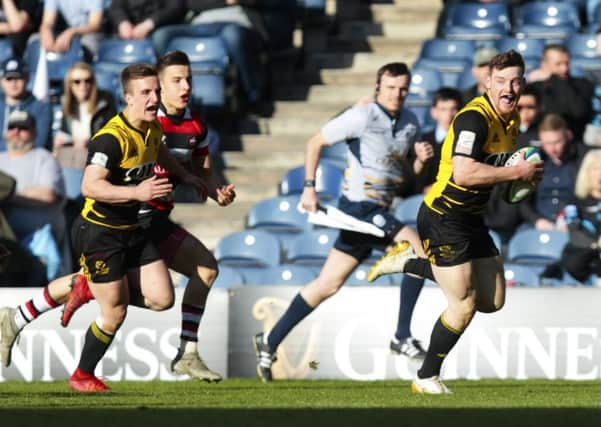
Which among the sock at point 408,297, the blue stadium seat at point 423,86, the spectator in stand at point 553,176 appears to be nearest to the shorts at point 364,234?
the sock at point 408,297

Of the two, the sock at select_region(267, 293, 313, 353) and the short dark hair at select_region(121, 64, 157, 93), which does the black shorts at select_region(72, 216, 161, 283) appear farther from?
the sock at select_region(267, 293, 313, 353)

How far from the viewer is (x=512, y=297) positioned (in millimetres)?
12078

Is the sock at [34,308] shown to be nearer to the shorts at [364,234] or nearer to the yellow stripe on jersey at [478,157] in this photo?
the shorts at [364,234]

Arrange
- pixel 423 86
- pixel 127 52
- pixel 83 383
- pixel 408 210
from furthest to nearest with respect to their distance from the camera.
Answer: pixel 127 52
pixel 423 86
pixel 408 210
pixel 83 383

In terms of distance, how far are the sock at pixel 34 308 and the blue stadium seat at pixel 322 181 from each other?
13.5 feet

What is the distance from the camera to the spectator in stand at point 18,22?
57.2ft

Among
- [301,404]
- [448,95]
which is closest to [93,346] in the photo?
[301,404]

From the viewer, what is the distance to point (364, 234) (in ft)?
37.1

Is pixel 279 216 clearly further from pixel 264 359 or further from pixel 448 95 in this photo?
pixel 264 359

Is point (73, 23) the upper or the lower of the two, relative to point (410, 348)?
upper

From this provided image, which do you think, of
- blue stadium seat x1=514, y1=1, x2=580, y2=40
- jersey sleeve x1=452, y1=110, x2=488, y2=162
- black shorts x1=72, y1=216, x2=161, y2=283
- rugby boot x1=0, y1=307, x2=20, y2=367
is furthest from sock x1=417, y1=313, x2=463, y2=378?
blue stadium seat x1=514, y1=1, x2=580, y2=40

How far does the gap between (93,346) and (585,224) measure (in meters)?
4.82

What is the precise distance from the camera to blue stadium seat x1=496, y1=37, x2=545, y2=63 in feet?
50.9

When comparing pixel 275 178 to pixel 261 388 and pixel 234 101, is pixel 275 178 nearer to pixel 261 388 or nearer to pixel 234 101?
pixel 234 101
